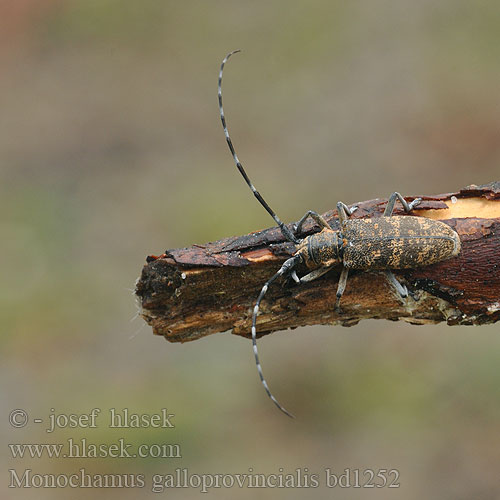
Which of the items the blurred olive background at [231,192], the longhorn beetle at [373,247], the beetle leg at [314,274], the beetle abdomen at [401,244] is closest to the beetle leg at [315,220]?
the longhorn beetle at [373,247]

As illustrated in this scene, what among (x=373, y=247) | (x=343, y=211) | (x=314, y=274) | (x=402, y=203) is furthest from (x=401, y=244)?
(x=314, y=274)

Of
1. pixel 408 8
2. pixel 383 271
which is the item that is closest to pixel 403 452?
pixel 383 271

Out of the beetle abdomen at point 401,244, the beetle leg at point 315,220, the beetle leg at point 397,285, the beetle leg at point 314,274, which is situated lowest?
the beetle leg at point 397,285

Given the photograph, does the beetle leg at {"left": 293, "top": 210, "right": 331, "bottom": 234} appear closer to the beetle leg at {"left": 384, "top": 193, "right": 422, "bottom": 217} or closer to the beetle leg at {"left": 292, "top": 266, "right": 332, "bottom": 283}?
the beetle leg at {"left": 292, "top": 266, "right": 332, "bottom": 283}

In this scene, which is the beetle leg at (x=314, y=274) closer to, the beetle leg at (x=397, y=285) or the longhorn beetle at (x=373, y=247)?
the longhorn beetle at (x=373, y=247)

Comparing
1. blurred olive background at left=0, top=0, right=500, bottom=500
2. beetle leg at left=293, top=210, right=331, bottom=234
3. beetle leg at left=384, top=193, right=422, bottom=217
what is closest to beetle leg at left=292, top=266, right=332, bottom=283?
beetle leg at left=293, top=210, right=331, bottom=234

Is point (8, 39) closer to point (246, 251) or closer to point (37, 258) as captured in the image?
point (37, 258)
